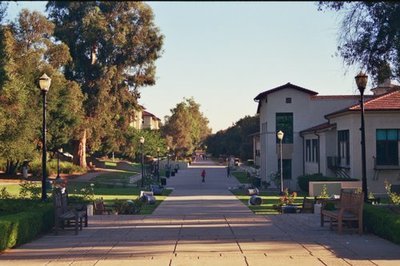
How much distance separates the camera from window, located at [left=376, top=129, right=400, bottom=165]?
111 feet

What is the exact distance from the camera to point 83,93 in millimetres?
58406

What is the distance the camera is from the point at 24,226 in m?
12.6

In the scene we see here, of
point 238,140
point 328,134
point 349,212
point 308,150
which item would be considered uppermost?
point 238,140

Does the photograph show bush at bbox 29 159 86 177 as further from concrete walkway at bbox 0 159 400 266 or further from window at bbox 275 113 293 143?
concrete walkway at bbox 0 159 400 266

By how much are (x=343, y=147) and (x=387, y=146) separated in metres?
3.11

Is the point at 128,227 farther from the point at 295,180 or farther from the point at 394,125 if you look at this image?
the point at 295,180

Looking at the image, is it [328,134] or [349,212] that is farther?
[328,134]

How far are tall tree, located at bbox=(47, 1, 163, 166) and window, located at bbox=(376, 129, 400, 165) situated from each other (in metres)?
30.9

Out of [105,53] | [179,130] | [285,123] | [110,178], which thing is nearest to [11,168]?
[110,178]

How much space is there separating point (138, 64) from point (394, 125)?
32.8m

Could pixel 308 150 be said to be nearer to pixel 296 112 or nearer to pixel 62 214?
pixel 296 112

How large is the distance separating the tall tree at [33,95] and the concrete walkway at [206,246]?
27.0 meters

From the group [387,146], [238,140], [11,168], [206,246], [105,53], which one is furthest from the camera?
[238,140]

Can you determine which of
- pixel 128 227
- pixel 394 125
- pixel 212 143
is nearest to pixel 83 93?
pixel 394 125
